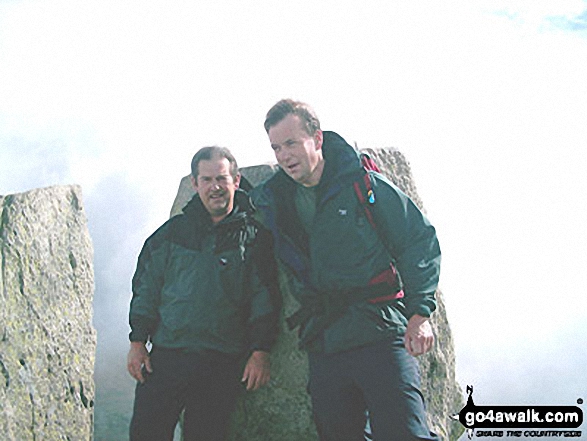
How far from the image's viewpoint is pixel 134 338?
199 inches

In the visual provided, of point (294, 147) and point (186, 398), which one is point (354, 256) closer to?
point (294, 147)

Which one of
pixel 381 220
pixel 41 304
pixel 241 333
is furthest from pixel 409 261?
pixel 41 304

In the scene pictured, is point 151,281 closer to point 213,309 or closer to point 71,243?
point 213,309

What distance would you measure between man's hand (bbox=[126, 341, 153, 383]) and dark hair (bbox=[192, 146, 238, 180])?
1.43 metres

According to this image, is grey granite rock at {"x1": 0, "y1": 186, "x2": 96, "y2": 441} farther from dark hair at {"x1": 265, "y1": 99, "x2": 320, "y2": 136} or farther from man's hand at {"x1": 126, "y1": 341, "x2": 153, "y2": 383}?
dark hair at {"x1": 265, "y1": 99, "x2": 320, "y2": 136}

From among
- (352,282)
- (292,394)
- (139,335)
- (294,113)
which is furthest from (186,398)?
(294,113)

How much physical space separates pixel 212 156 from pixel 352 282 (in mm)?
1549

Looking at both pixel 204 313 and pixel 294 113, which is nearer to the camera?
pixel 294 113

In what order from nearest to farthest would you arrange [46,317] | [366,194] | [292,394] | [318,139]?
1. [366,194]
2. [318,139]
3. [292,394]
4. [46,317]

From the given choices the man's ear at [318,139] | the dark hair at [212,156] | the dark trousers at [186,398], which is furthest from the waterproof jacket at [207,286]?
the man's ear at [318,139]

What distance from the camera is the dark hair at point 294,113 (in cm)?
437

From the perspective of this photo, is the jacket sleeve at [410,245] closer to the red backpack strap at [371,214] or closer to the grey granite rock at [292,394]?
the red backpack strap at [371,214]

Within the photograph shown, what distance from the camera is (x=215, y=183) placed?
4891 millimetres

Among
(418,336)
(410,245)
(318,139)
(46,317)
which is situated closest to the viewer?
(418,336)
